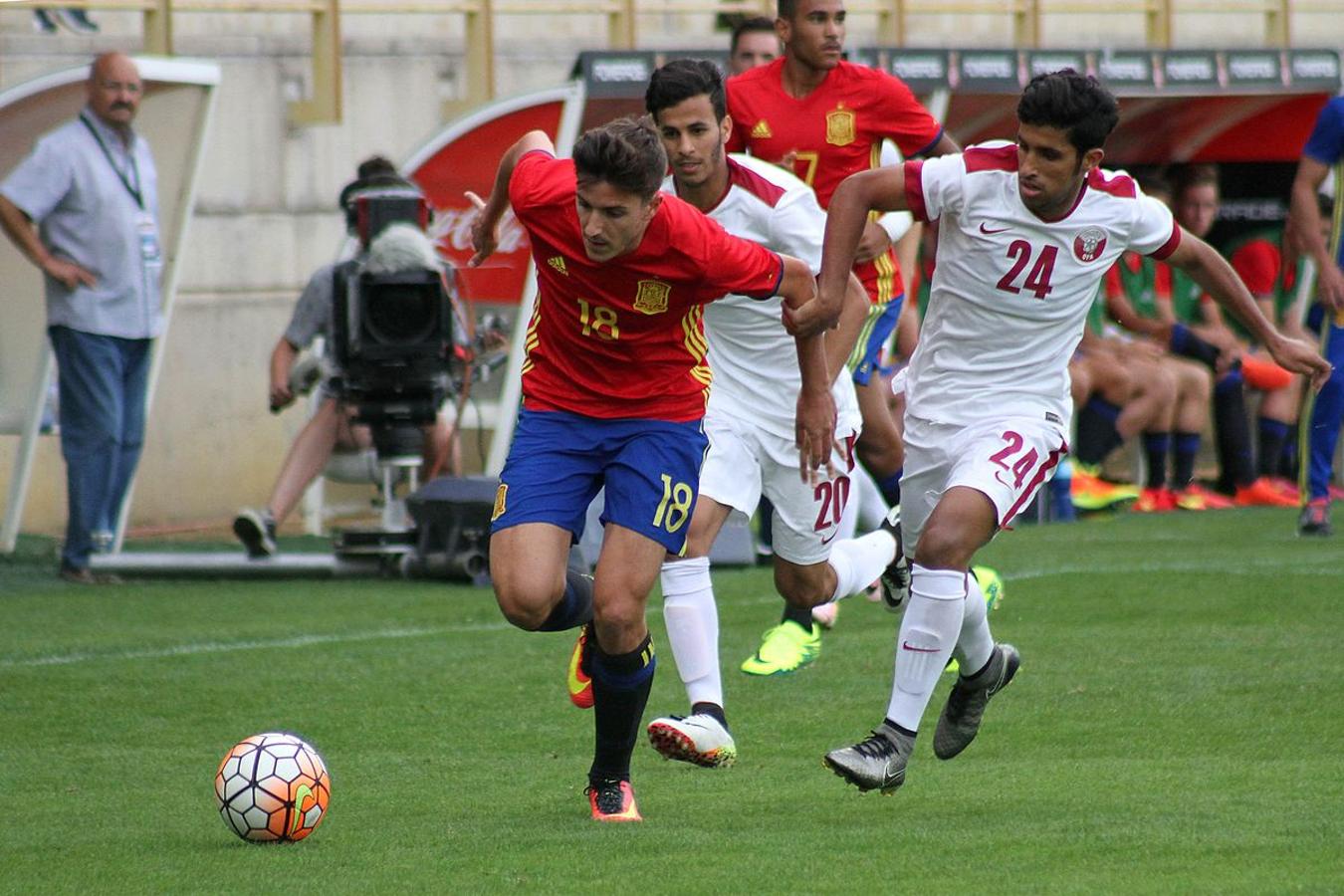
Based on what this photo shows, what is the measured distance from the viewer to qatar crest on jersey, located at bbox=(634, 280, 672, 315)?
5707 mm

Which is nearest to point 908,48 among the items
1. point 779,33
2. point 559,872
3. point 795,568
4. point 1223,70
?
point 1223,70

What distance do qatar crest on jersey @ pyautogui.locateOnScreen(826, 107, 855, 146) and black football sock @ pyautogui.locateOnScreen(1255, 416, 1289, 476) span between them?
327 inches

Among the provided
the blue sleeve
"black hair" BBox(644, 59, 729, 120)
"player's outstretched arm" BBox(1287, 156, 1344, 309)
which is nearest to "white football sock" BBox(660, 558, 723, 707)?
"black hair" BBox(644, 59, 729, 120)

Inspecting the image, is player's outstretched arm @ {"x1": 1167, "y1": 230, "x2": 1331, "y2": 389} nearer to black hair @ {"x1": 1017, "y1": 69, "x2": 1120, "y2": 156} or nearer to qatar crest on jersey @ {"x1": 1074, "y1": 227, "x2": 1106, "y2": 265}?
qatar crest on jersey @ {"x1": 1074, "y1": 227, "x2": 1106, "y2": 265}

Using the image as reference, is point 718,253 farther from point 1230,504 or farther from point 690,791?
point 1230,504

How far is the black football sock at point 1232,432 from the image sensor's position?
15234mm

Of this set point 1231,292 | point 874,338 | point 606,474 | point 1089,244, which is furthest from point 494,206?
point 874,338

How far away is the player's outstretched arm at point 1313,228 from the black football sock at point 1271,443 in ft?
15.9

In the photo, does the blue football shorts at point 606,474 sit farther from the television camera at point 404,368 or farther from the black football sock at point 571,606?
the television camera at point 404,368

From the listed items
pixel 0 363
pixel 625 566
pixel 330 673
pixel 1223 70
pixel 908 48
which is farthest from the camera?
pixel 1223 70

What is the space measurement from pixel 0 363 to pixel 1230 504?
799 centimetres

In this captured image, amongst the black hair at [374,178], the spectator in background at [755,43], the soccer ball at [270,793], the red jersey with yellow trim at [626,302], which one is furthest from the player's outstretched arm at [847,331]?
the black hair at [374,178]

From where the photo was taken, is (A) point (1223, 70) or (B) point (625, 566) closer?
(B) point (625, 566)

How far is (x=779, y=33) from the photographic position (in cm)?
843
